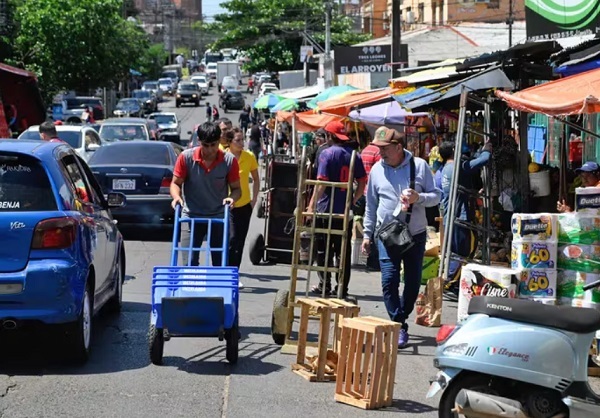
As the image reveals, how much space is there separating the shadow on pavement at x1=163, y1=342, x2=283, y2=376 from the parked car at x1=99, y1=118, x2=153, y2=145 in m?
22.8

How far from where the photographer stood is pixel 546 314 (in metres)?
5.75

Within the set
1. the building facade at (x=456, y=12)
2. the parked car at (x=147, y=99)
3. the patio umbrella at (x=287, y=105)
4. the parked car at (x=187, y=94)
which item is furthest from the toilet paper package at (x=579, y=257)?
the parked car at (x=187, y=94)

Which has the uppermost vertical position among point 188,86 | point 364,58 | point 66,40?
point 188,86

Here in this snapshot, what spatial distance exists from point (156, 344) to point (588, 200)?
12.0 feet

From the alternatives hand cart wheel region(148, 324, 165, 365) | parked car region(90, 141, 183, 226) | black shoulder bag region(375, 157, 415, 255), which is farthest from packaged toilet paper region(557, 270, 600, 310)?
parked car region(90, 141, 183, 226)

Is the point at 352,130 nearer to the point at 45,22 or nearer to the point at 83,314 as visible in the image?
the point at 83,314

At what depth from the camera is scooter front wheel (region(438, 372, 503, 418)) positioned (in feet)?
19.0

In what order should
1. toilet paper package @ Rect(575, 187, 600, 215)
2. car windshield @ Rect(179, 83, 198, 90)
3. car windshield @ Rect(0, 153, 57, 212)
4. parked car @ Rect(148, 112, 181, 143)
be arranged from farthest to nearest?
car windshield @ Rect(179, 83, 198, 90) < parked car @ Rect(148, 112, 181, 143) < toilet paper package @ Rect(575, 187, 600, 215) < car windshield @ Rect(0, 153, 57, 212)

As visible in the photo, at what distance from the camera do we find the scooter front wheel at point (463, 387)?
5785 millimetres

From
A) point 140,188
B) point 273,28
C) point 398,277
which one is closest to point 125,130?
point 140,188

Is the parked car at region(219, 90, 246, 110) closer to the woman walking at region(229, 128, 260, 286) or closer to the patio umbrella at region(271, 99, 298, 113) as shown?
the patio umbrella at region(271, 99, 298, 113)

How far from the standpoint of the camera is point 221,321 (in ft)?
25.6

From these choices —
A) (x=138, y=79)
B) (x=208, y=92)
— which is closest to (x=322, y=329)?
(x=208, y=92)

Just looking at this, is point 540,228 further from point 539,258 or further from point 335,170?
point 335,170
